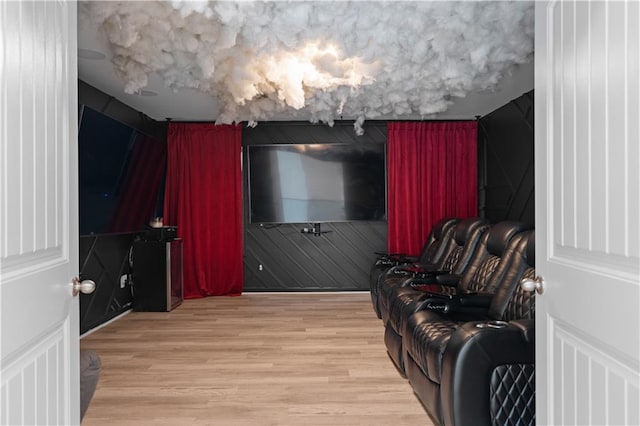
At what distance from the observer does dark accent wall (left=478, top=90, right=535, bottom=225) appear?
5.57 meters

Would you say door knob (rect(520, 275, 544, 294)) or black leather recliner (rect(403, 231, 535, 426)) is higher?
door knob (rect(520, 275, 544, 294))

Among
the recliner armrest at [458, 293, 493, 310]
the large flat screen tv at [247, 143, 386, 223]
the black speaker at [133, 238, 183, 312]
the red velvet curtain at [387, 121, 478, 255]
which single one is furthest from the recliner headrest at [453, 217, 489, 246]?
the black speaker at [133, 238, 183, 312]

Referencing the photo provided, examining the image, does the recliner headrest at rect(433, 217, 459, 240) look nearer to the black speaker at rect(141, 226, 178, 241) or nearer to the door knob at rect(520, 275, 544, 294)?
the black speaker at rect(141, 226, 178, 241)

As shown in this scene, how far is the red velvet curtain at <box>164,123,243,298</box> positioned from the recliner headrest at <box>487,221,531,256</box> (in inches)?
154

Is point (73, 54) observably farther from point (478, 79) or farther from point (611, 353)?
point (478, 79)

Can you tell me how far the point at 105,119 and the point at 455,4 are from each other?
3353mm

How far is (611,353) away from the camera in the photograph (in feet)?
3.92

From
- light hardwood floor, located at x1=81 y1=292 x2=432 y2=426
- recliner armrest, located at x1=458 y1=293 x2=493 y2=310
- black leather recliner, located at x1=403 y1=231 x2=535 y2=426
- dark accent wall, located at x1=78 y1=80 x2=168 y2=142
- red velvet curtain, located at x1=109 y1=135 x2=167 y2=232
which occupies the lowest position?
light hardwood floor, located at x1=81 y1=292 x2=432 y2=426

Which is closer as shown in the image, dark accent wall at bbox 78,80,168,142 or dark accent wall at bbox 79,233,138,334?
dark accent wall at bbox 78,80,168,142

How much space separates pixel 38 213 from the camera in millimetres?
1346

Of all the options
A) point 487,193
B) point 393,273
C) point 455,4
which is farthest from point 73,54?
point 487,193

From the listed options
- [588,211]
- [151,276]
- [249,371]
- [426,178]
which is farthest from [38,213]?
[426,178]

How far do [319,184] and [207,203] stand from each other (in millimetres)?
1544

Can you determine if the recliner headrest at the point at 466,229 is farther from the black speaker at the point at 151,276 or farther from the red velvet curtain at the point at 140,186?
the red velvet curtain at the point at 140,186
